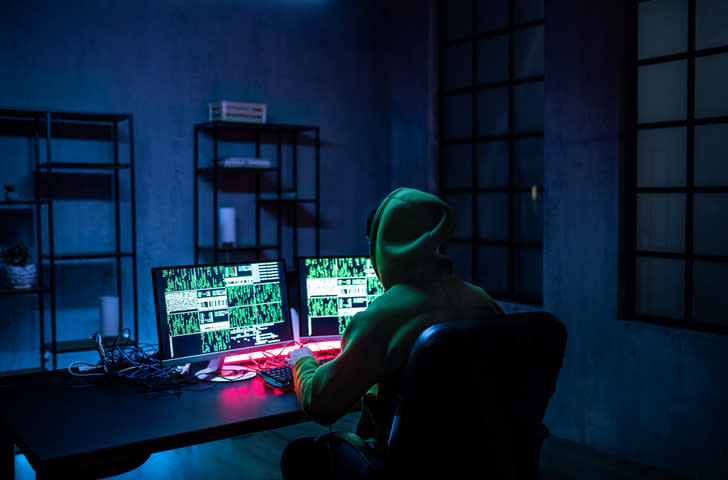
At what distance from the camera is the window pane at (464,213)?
4605 millimetres

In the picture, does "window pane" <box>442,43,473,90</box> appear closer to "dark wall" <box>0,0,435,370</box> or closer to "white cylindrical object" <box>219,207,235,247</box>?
"dark wall" <box>0,0,435,370</box>

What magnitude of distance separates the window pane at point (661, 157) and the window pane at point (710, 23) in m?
0.44

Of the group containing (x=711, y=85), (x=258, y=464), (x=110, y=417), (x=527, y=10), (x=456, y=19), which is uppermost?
(x=456, y=19)

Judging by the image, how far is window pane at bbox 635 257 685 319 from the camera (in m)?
→ 3.37

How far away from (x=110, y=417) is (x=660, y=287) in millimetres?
2848

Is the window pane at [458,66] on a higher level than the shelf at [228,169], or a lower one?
higher

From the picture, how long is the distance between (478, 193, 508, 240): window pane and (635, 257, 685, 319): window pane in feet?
3.39

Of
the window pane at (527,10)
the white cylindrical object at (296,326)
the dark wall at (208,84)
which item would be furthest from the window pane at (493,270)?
the white cylindrical object at (296,326)

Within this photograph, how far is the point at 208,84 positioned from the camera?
446 centimetres

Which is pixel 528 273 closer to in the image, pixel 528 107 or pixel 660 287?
pixel 660 287

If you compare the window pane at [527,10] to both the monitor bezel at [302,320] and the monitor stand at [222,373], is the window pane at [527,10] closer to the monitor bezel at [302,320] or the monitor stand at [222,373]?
the monitor bezel at [302,320]

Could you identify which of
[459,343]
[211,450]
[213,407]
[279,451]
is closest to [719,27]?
[459,343]

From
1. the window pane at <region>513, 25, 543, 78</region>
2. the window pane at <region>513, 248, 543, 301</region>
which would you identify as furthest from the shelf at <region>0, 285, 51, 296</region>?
the window pane at <region>513, 25, 543, 78</region>

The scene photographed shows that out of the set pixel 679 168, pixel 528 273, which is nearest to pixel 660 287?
pixel 679 168
